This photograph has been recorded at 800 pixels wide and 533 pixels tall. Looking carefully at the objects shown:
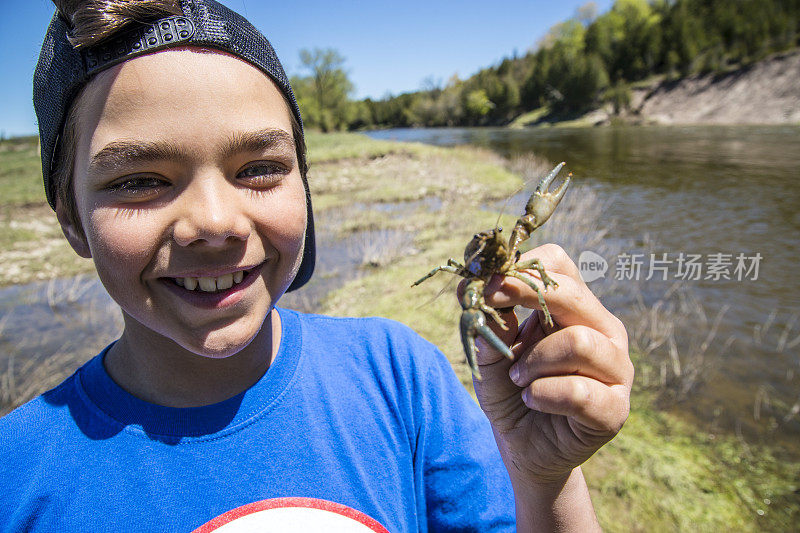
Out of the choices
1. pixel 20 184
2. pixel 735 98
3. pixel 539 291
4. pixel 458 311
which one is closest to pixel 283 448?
pixel 539 291

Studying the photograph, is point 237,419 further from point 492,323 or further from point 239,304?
point 492,323

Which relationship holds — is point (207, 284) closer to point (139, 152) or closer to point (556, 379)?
point (139, 152)

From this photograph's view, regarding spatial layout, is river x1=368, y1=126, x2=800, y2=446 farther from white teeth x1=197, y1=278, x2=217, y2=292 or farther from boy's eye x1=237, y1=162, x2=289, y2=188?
white teeth x1=197, y1=278, x2=217, y2=292

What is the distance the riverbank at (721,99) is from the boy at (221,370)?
145 ft

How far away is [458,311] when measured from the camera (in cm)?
676

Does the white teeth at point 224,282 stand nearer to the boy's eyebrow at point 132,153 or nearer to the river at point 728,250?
the boy's eyebrow at point 132,153

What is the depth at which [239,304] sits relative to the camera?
1.58 m

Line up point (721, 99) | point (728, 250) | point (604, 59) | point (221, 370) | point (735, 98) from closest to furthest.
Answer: point (221, 370) → point (728, 250) → point (735, 98) → point (721, 99) → point (604, 59)

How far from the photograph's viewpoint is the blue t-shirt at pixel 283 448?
143cm

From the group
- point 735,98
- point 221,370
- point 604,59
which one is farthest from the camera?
→ point 604,59

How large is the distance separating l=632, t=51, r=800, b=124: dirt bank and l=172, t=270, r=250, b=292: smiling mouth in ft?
146

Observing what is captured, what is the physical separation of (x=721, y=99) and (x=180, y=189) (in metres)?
53.1

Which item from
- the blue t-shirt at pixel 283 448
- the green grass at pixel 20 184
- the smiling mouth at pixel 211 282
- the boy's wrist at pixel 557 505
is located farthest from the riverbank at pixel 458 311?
the smiling mouth at pixel 211 282

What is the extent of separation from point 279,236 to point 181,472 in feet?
3.00
